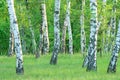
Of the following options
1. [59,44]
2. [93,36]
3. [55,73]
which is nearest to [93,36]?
[93,36]

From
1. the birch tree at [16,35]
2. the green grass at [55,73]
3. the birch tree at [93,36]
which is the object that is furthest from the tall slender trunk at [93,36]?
the birch tree at [16,35]

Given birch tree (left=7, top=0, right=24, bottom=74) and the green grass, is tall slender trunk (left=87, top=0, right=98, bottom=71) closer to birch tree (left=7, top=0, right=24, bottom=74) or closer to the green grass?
the green grass

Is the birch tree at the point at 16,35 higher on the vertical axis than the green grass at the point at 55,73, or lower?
higher

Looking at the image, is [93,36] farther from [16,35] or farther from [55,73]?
[16,35]

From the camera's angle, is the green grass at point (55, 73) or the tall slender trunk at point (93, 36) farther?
the tall slender trunk at point (93, 36)

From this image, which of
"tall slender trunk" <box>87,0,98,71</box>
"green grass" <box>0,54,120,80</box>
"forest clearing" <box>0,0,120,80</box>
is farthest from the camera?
"tall slender trunk" <box>87,0,98,71</box>

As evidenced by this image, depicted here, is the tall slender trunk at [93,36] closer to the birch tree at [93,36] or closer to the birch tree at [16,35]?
the birch tree at [93,36]

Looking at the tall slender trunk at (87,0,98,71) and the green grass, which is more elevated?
the tall slender trunk at (87,0,98,71)

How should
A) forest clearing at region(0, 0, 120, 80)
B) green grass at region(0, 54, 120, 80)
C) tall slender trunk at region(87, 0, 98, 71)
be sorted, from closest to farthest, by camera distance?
green grass at region(0, 54, 120, 80), forest clearing at region(0, 0, 120, 80), tall slender trunk at region(87, 0, 98, 71)

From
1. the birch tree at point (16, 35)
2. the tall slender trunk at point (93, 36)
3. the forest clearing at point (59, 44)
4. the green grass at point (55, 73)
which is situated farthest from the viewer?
the tall slender trunk at point (93, 36)

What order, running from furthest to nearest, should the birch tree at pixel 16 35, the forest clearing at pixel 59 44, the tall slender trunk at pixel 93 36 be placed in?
1. the tall slender trunk at pixel 93 36
2. the forest clearing at pixel 59 44
3. the birch tree at pixel 16 35

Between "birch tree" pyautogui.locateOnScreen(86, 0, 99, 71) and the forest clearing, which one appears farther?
"birch tree" pyautogui.locateOnScreen(86, 0, 99, 71)

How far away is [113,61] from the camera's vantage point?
1778 centimetres

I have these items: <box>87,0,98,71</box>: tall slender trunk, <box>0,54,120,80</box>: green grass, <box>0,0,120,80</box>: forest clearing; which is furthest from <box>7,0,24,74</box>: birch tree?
<box>87,0,98,71</box>: tall slender trunk
